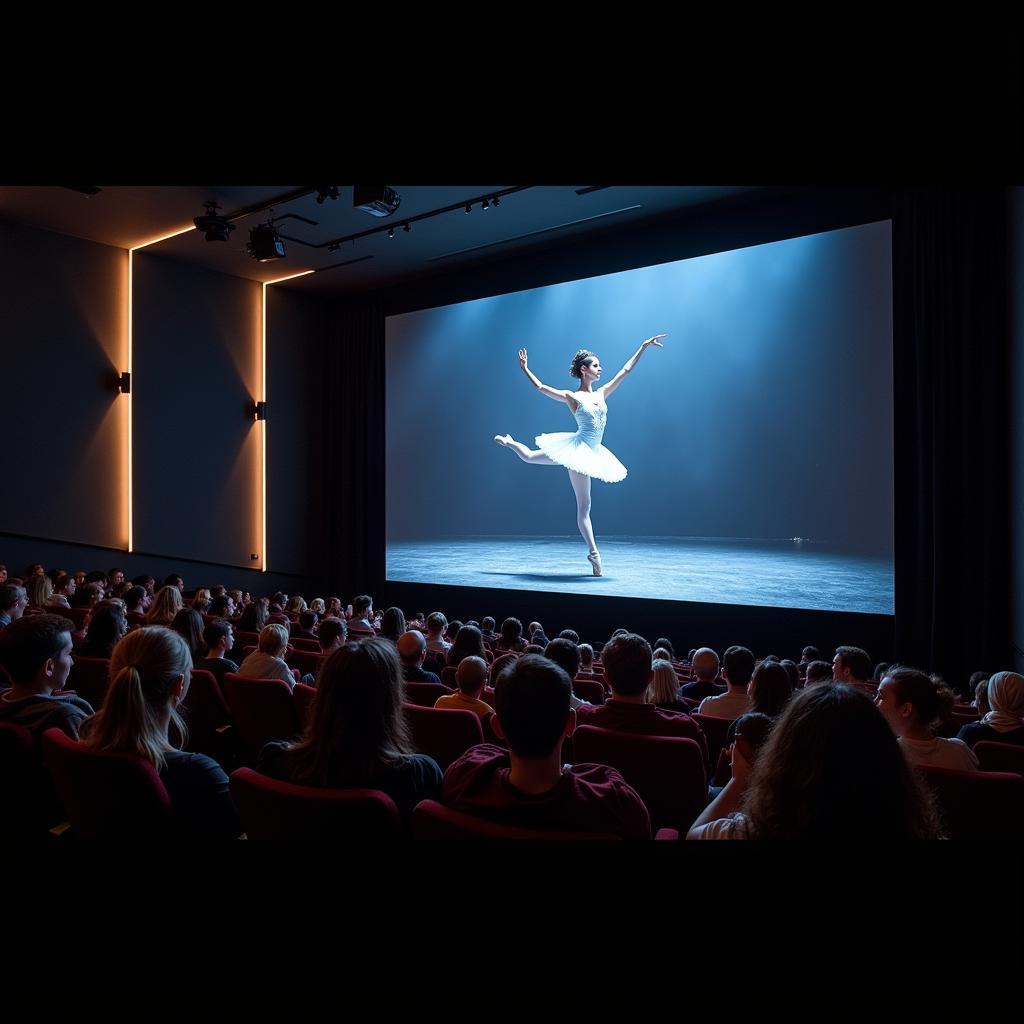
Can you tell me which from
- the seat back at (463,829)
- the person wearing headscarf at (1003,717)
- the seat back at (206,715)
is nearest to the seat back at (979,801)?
the person wearing headscarf at (1003,717)

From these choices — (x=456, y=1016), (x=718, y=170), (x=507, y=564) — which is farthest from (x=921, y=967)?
(x=507, y=564)

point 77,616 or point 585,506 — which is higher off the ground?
point 585,506

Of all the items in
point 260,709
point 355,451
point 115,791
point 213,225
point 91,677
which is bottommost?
point 260,709

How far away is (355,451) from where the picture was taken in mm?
11344

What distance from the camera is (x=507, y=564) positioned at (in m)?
9.86

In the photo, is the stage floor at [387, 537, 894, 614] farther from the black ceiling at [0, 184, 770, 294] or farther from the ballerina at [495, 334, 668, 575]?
the black ceiling at [0, 184, 770, 294]

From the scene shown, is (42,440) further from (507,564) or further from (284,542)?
(507,564)

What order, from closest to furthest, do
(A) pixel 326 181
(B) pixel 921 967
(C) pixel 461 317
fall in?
1. (B) pixel 921 967
2. (A) pixel 326 181
3. (C) pixel 461 317

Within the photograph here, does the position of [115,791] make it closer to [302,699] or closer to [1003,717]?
[302,699]

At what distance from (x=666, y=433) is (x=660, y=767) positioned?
765cm

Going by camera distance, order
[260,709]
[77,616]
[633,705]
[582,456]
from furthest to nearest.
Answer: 1. [582,456]
2. [77,616]
3. [260,709]
4. [633,705]

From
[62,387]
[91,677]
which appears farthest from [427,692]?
[62,387]

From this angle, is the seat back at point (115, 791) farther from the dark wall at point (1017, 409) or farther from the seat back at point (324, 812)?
the dark wall at point (1017, 409)

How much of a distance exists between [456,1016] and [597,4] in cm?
198
